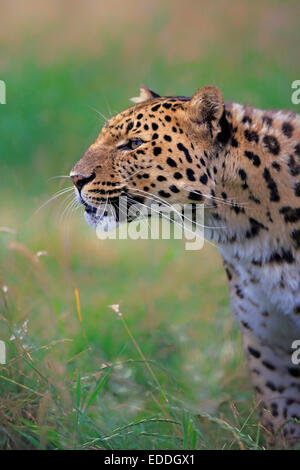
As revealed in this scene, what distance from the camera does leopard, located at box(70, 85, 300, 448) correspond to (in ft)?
15.1

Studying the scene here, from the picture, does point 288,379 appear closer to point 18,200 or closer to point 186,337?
point 186,337

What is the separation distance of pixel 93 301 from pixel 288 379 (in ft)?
10.0


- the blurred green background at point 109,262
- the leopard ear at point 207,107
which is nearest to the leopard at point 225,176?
the leopard ear at point 207,107

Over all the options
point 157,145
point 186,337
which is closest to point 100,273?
point 186,337

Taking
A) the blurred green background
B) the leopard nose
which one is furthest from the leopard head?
the blurred green background

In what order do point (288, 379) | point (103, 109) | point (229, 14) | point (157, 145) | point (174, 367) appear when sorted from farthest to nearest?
point (229, 14) < point (103, 109) < point (174, 367) < point (288, 379) < point (157, 145)

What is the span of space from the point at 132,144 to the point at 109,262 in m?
4.29

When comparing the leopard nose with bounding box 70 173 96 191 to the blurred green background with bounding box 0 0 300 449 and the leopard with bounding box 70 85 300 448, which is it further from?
the blurred green background with bounding box 0 0 300 449

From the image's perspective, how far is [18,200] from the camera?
9008 mm

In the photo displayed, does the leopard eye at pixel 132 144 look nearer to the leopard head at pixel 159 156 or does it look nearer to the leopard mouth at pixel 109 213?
the leopard head at pixel 159 156

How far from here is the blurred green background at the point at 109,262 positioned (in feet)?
14.6

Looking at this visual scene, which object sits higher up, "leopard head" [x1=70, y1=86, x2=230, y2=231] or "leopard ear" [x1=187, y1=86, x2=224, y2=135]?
"leopard ear" [x1=187, y1=86, x2=224, y2=135]

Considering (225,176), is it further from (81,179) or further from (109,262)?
(109,262)

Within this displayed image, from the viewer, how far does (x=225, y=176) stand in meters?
4.61
